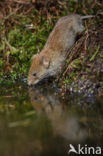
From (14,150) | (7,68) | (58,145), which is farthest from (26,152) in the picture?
(7,68)

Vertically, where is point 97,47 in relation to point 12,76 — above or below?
above

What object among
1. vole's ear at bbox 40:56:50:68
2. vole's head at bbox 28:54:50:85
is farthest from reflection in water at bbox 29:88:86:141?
vole's ear at bbox 40:56:50:68

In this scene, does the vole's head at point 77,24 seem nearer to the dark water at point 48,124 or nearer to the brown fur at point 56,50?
the brown fur at point 56,50

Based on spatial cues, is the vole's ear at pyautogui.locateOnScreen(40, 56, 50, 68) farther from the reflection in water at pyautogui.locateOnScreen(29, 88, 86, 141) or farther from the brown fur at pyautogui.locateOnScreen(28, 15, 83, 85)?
the reflection in water at pyautogui.locateOnScreen(29, 88, 86, 141)

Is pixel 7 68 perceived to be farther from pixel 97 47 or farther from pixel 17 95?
pixel 97 47

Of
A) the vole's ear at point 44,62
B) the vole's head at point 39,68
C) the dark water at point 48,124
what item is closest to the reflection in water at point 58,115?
the dark water at point 48,124

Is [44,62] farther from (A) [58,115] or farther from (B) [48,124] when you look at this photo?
(B) [48,124]
